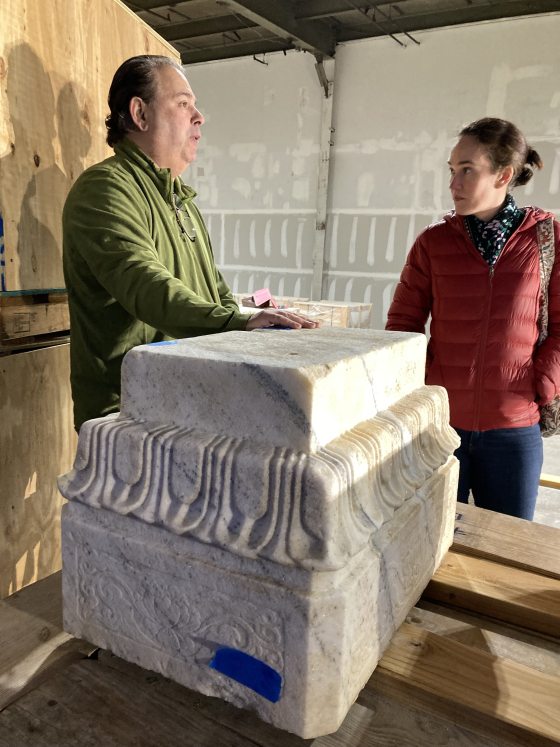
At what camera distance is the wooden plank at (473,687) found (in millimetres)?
878

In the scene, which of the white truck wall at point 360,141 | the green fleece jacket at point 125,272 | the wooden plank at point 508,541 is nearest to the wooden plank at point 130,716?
the wooden plank at point 508,541

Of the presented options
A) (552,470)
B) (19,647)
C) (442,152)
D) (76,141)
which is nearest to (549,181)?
(442,152)

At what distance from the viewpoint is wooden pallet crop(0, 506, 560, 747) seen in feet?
2.81

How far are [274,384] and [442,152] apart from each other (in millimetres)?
6389

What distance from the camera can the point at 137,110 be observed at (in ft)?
5.44

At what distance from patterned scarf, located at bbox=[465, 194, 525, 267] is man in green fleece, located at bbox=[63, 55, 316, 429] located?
0.92m

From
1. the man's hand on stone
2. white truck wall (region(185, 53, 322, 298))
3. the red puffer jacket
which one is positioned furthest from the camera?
white truck wall (region(185, 53, 322, 298))

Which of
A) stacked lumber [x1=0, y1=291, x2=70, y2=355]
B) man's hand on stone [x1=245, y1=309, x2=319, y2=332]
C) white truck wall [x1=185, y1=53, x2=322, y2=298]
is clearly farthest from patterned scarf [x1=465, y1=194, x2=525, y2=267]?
white truck wall [x1=185, y1=53, x2=322, y2=298]

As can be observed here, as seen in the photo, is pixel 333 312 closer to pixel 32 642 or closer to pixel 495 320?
pixel 495 320

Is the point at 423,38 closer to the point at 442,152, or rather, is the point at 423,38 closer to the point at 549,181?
the point at 442,152

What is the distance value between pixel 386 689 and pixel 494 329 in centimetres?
A: 132

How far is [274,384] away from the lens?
0.86 m

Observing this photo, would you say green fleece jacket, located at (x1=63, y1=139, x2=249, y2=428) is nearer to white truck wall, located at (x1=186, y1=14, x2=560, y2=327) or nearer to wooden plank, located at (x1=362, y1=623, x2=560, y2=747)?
wooden plank, located at (x1=362, y1=623, x2=560, y2=747)

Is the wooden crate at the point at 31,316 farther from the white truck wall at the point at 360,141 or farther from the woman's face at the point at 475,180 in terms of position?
the white truck wall at the point at 360,141
